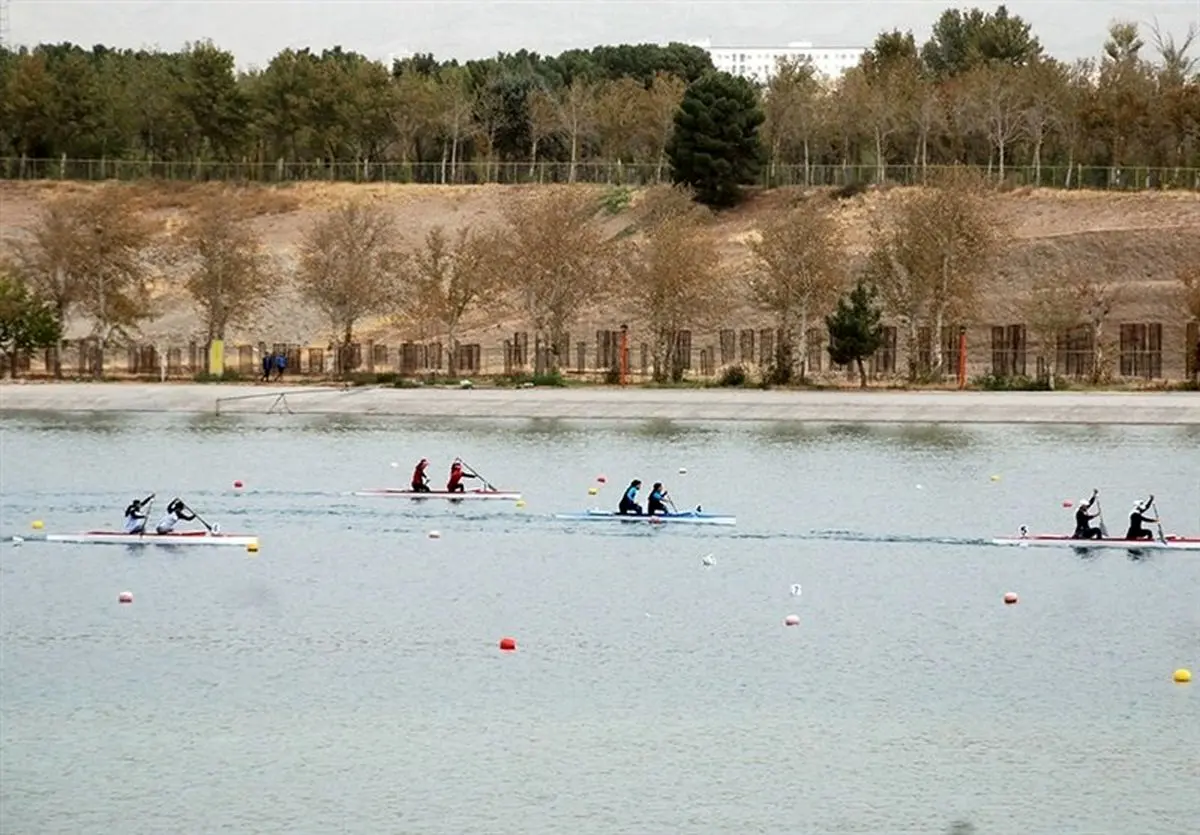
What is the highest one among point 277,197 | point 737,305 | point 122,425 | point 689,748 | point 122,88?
point 122,88

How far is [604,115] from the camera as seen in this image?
16100 centimetres

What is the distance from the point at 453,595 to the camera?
47750 mm

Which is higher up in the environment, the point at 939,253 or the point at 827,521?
the point at 939,253

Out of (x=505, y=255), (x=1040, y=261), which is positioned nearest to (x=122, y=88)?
(x=505, y=255)

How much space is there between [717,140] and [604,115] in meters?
20.4

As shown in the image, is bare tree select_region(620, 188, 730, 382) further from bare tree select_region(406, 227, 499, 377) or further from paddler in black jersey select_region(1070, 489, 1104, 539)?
paddler in black jersey select_region(1070, 489, 1104, 539)

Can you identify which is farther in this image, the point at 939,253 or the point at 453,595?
the point at 939,253

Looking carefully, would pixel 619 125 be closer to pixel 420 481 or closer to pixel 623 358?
pixel 623 358

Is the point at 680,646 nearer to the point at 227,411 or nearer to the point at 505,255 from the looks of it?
the point at 227,411

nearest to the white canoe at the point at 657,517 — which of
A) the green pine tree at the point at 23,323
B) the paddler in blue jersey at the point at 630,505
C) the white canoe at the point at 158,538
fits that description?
the paddler in blue jersey at the point at 630,505

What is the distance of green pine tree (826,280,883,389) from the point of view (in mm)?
93375

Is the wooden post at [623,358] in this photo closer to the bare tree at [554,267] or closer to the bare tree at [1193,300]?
the bare tree at [554,267]

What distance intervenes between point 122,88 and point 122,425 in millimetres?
89124

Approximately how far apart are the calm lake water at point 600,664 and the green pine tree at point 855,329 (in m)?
23.6
